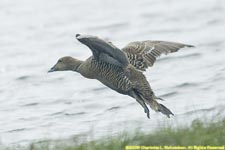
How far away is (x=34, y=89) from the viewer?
16719 millimetres

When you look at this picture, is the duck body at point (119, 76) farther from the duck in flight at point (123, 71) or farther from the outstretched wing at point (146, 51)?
the outstretched wing at point (146, 51)

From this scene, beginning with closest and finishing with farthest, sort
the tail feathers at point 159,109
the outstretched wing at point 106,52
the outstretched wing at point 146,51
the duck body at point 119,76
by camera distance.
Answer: the outstretched wing at point 106,52 → the tail feathers at point 159,109 → the duck body at point 119,76 → the outstretched wing at point 146,51

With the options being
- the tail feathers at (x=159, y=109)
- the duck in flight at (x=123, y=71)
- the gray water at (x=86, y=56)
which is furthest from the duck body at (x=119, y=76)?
the gray water at (x=86, y=56)

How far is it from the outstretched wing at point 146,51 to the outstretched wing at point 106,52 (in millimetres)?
447

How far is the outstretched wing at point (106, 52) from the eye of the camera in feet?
35.3

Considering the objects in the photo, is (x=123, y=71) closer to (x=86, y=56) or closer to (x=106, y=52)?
(x=106, y=52)

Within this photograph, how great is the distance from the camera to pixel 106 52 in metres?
11.1

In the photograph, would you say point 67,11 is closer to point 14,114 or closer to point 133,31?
point 133,31

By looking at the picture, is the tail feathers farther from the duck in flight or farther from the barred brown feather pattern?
the barred brown feather pattern

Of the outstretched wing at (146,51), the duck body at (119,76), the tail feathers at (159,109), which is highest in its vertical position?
the outstretched wing at (146,51)

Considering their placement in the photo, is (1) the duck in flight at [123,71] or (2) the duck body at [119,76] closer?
(1) the duck in flight at [123,71]

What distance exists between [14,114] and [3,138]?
2.47 m

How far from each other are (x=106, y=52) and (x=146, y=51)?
3.29 ft

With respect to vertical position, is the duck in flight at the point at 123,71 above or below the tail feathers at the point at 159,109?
above
